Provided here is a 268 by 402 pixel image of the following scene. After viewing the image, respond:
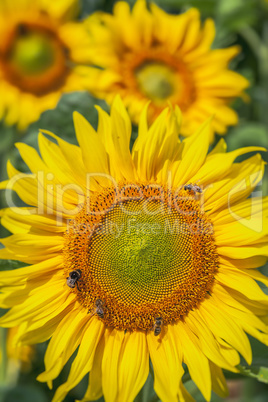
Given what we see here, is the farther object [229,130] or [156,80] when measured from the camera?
[229,130]

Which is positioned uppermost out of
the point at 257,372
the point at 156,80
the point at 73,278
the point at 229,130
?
the point at 156,80

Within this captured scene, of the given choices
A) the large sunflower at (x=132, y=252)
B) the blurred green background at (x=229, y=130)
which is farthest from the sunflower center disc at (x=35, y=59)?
the large sunflower at (x=132, y=252)

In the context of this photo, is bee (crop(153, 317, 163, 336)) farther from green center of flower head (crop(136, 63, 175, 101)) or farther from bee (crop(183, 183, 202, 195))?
green center of flower head (crop(136, 63, 175, 101))

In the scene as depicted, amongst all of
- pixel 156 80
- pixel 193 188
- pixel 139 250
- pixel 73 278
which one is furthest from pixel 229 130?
pixel 73 278

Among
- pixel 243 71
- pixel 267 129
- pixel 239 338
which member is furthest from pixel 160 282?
pixel 243 71

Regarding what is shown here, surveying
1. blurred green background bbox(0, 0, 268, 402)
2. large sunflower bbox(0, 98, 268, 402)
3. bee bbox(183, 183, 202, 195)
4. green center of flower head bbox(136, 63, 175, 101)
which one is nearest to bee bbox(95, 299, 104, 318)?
large sunflower bbox(0, 98, 268, 402)

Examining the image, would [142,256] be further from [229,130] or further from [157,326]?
[229,130]

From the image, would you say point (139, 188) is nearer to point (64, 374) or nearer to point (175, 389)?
point (175, 389)
